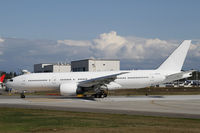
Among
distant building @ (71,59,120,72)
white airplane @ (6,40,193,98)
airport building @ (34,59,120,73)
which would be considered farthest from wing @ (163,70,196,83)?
distant building @ (71,59,120,72)

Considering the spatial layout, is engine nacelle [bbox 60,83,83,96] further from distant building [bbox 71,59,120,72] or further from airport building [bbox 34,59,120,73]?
distant building [bbox 71,59,120,72]

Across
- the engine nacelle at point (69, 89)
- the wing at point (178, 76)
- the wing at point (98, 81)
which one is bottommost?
the engine nacelle at point (69, 89)

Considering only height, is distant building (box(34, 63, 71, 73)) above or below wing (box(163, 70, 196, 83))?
above

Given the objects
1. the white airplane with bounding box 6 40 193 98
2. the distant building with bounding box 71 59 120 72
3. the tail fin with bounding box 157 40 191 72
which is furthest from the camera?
the distant building with bounding box 71 59 120 72

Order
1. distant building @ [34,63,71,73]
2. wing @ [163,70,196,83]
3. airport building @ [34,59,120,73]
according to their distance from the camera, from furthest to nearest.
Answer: distant building @ [34,63,71,73], airport building @ [34,59,120,73], wing @ [163,70,196,83]

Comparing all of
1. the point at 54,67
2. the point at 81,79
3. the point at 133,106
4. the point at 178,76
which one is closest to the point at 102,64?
the point at 54,67

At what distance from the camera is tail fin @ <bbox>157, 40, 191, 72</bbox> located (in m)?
40.2

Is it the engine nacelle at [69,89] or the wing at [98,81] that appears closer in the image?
the wing at [98,81]

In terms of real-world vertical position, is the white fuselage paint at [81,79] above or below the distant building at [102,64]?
below

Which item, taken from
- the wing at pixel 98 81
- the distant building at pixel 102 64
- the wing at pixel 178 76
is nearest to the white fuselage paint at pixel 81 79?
the wing at pixel 178 76

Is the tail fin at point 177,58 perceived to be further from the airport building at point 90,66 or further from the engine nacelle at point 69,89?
the airport building at point 90,66

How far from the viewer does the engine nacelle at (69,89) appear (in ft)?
123

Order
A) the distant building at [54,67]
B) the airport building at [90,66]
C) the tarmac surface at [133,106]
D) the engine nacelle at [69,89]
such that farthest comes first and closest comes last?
the distant building at [54,67] < the airport building at [90,66] < the engine nacelle at [69,89] < the tarmac surface at [133,106]

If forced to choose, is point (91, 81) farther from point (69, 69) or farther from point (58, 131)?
point (69, 69)
